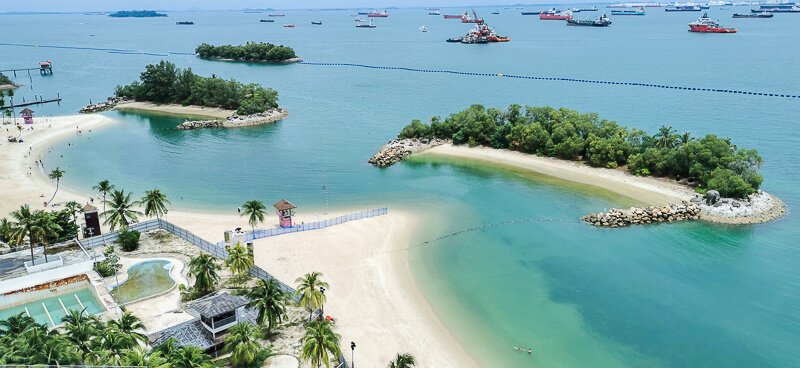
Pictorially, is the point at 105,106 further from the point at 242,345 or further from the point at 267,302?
the point at 242,345

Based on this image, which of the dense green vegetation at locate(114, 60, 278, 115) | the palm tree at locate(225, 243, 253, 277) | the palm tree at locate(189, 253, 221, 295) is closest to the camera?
the palm tree at locate(189, 253, 221, 295)

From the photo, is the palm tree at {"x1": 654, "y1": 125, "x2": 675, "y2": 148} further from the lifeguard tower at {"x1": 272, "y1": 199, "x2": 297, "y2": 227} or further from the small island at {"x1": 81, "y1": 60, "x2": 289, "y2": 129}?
the small island at {"x1": 81, "y1": 60, "x2": 289, "y2": 129}

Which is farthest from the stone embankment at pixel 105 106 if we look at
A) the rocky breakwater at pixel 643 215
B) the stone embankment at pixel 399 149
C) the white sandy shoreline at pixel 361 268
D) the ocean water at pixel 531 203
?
the rocky breakwater at pixel 643 215

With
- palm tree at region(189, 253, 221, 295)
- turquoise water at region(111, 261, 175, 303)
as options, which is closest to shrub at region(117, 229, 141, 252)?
turquoise water at region(111, 261, 175, 303)

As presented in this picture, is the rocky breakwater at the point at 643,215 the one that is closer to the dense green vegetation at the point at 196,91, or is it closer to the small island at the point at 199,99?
the small island at the point at 199,99

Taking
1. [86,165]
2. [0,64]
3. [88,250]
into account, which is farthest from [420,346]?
[0,64]

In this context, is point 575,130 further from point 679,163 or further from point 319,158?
point 319,158
